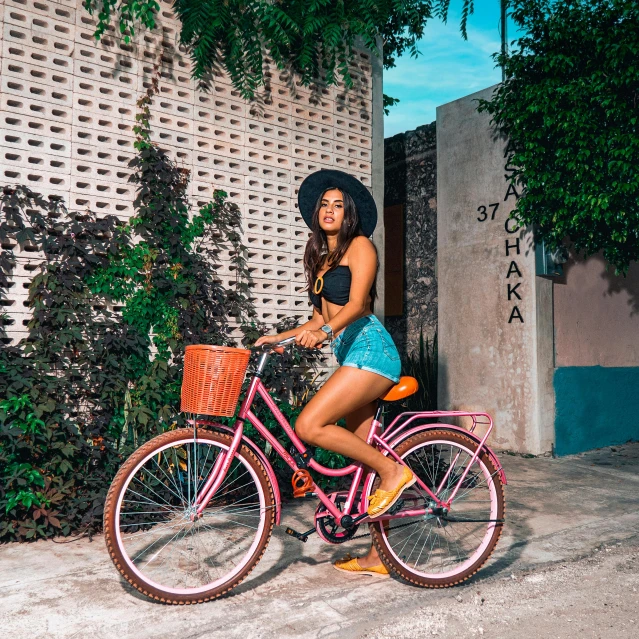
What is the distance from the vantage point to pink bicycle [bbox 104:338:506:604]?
9.99ft

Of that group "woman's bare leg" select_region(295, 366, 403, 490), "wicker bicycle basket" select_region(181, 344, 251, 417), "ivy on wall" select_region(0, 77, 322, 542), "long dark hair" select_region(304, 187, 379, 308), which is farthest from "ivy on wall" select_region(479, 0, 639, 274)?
"wicker bicycle basket" select_region(181, 344, 251, 417)

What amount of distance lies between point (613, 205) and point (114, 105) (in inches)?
175

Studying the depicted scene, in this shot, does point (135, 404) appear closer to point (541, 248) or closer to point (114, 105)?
point (114, 105)

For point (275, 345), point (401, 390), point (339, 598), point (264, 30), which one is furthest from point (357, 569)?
point (264, 30)

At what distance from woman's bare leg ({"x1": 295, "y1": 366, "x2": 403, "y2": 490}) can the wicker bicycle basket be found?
39 centimetres

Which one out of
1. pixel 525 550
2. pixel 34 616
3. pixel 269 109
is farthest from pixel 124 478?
pixel 269 109

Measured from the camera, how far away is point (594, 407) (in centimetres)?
788

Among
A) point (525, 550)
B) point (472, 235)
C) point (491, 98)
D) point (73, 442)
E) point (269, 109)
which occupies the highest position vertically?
point (491, 98)

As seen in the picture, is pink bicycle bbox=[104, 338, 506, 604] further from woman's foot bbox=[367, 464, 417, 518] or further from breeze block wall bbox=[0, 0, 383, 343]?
breeze block wall bbox=[0, 0, 383, 343]

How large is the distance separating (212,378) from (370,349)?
2.56ft

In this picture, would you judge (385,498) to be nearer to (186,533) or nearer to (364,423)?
(364,423)

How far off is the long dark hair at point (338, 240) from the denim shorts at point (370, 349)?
143mm

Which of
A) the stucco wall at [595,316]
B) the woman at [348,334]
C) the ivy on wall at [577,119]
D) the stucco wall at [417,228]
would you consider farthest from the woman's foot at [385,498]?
the stucco wall at [417,228]

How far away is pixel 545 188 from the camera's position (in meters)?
→ 6.90
